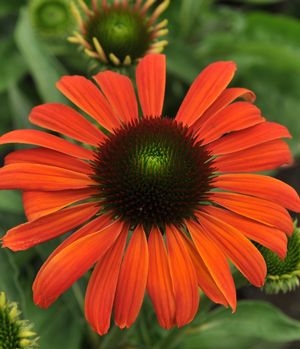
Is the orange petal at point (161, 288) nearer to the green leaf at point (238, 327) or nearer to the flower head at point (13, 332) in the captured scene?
the flower head at point (13, 332)

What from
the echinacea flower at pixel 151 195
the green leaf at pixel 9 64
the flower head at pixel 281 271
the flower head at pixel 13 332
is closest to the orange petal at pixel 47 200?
the echinacea flower at pixel 151 195

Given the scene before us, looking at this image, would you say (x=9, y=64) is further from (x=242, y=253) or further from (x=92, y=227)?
(x=242, y=253)

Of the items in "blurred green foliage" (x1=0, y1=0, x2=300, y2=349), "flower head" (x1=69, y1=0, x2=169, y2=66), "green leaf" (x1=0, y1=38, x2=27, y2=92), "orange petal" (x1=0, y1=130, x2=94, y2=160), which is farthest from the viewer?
"green leaf" (x1=0, y1=38, x2=27, y2=92)

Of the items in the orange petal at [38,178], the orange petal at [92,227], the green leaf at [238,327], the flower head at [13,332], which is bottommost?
the green leaf at [238,327]

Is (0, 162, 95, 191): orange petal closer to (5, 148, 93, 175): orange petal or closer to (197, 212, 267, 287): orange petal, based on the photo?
(5, 148, 93, 175): orange petal

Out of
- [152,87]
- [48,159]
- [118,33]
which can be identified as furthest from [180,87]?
[48,159]

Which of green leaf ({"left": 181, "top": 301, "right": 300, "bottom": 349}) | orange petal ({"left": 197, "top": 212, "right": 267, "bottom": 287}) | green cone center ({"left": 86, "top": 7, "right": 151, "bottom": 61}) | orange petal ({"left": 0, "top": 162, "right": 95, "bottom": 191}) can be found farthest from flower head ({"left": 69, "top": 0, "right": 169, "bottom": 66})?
green leaf ({"left": 181, "top": 301, "right": 300, "bottom": 349})
